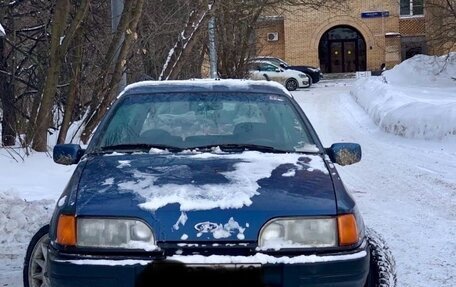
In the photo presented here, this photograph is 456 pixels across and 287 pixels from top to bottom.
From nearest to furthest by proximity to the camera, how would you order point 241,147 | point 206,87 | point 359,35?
point 241,147 → point 206,87 → point 359,35

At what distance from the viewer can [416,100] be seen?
20.3 m

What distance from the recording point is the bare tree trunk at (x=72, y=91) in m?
11.4

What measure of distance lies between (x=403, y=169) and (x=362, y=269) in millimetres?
8072

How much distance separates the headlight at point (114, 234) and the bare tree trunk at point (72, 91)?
7.61 meters

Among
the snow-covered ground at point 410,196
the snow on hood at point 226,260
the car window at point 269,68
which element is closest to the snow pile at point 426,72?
the car window at point 269,68

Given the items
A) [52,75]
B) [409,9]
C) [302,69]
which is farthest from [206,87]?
[409,9]

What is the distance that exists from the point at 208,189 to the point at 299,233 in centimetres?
54

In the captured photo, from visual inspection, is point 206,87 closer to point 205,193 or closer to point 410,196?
point 205,193

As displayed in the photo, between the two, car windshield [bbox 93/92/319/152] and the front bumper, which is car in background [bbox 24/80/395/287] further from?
car windshield [bbox 93/92/319/152]

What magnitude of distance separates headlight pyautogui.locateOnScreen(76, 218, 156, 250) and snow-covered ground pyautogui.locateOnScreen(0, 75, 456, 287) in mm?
2032

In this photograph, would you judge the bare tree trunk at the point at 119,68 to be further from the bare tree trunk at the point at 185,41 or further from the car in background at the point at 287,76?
the car in background at the point at 287,76

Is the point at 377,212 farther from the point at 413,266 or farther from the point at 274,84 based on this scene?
the point at 274,84

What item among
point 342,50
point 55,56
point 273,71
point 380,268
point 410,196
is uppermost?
point 55,56

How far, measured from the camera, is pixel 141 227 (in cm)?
389
